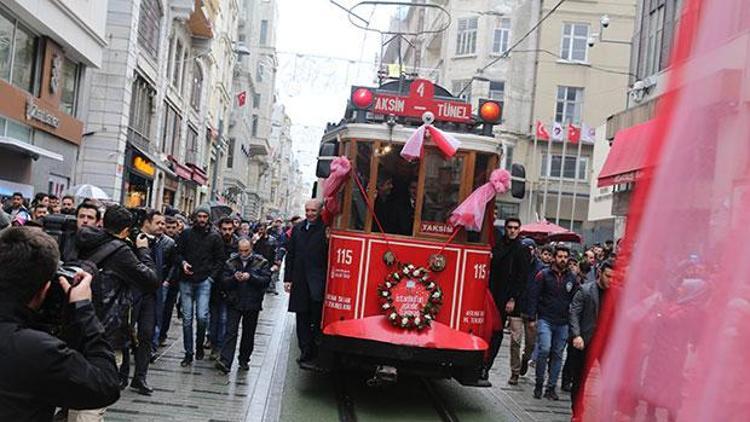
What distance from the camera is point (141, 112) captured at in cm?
2631

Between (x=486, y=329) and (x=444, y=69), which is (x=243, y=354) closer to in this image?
(x=486, y=329)

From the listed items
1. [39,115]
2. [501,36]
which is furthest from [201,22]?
[39,115]

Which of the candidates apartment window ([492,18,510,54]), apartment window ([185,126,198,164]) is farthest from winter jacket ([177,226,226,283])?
apartment window ([492,18,510,54])

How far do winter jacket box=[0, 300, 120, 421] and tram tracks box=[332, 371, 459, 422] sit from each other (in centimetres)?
518

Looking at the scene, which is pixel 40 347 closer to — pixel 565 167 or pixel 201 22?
pixel 201 22

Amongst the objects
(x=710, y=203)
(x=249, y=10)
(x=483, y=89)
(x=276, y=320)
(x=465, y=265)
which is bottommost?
(x=276, y=320)

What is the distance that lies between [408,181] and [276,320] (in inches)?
297

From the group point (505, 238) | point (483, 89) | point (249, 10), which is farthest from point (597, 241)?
point (249, 10)

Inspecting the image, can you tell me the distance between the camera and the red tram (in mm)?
7453

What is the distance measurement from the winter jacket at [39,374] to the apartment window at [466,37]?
39.3m

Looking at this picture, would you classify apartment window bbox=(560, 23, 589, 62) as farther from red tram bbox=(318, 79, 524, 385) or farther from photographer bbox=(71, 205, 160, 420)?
photographer bbox=(71, 205, 160, 420)

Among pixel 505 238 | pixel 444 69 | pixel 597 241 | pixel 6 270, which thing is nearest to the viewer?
pixel 6 270

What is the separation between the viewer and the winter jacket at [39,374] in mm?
2215

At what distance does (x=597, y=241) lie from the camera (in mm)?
27688
